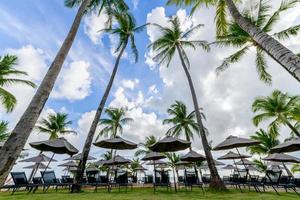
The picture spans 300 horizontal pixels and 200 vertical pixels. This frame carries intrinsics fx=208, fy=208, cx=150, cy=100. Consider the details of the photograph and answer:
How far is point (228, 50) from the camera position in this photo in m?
16.1

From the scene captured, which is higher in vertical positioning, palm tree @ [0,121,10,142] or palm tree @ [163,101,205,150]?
palm tree @ [163,101,205,150]

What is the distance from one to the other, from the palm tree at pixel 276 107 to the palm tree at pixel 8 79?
2199 centimetres

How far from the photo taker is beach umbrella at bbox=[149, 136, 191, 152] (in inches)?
412

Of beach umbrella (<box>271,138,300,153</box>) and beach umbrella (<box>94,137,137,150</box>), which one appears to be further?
beach umbrella (<box>94,137,137,150</box>)

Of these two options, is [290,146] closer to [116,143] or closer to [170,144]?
[170,144]

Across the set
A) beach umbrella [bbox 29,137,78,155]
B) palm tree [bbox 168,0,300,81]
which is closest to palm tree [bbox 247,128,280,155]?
palm tree [bbox 168,0,300,81]

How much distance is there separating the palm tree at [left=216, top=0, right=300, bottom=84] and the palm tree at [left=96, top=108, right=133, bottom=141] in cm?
1641

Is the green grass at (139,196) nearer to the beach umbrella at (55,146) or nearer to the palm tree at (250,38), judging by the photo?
the beach umbrella at (55,146)

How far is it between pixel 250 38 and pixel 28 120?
37.0ft

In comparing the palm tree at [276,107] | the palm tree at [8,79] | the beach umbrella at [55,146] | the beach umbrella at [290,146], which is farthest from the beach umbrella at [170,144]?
the palm tree at [276,107]

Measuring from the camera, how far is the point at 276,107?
21.4m

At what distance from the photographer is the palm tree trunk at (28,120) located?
10.4 ft

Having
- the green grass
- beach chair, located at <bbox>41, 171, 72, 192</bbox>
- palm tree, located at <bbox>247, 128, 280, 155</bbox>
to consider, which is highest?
palm tree, located at <bbox>247, 128, 280, 155</bbox>

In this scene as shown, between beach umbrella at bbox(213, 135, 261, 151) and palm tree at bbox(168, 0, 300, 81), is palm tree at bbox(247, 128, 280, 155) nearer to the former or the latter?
palm tree at bbox(168, 0, 300, 81)
